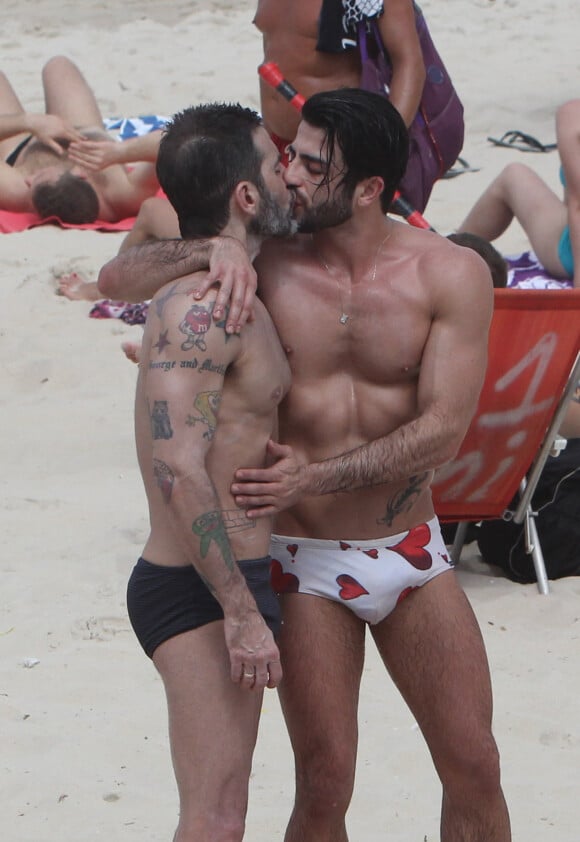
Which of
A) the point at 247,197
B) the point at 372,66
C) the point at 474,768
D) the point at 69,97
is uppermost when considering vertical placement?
the point at 247,197

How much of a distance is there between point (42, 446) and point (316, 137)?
3072mm

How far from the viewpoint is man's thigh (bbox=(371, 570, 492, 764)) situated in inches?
104

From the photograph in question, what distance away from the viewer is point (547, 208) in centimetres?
602

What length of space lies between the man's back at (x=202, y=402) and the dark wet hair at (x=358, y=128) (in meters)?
0.35

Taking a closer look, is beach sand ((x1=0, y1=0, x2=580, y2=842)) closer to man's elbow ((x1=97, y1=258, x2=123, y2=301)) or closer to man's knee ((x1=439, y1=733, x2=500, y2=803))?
man's knee ((x1=439, y1=733, x2=500, y2=803))

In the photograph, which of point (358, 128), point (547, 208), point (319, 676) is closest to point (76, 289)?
point (547, 208)

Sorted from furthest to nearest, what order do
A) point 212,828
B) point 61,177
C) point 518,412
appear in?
point 61,177
point 518,412
point 212,828

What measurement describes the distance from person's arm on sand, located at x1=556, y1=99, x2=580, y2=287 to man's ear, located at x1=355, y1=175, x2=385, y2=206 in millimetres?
2988

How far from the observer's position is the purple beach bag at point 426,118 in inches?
189

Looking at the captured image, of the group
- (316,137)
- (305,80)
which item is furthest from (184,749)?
(305,80)

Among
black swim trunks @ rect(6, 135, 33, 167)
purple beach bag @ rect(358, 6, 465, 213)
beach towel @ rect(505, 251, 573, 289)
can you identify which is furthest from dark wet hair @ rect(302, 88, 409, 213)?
black swim trunks @ rect(6, 135, 33, 167)

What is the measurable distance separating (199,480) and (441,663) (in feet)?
2.17

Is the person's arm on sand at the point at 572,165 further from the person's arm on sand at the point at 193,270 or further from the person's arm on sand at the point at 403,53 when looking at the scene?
the person's arm on sand at the point at 193,270

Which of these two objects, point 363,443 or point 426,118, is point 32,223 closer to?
point 426,118
